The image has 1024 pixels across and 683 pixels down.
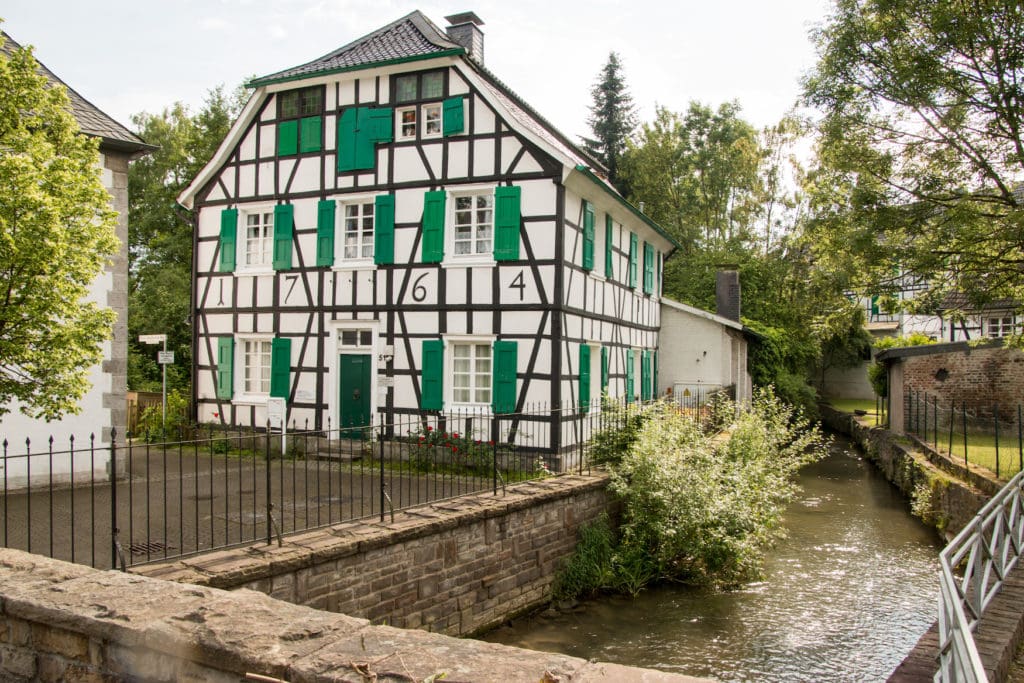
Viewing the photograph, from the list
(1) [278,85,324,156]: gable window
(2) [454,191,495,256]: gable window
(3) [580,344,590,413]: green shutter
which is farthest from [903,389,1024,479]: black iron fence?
(1) [278,85,324,156]: gable window

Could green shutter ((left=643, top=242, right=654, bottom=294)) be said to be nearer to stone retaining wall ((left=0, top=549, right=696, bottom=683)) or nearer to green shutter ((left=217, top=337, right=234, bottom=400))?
green shutter ((left=217, top=337, right=234, bottom=400))

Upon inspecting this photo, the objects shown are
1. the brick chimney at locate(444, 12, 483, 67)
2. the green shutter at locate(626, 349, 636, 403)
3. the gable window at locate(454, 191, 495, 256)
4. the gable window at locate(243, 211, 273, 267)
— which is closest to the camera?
the gable window at locate(454, 191, 495, 256)

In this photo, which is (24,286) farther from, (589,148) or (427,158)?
(589,148)

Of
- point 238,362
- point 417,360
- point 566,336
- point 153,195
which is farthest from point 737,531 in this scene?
point 153,195

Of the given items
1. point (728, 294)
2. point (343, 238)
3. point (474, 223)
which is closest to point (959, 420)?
point (728, 294)

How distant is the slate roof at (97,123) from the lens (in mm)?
11406

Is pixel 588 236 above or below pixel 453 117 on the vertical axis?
below

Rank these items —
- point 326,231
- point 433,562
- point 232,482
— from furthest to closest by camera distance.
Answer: point 326,231, point 232,482, point 433,562

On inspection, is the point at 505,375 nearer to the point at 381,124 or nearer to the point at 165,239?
the point at 381,124

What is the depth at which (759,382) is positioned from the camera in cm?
2723

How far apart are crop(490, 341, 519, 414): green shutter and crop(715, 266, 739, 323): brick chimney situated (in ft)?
45.9

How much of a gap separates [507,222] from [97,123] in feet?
22.0

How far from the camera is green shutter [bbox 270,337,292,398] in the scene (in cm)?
1628

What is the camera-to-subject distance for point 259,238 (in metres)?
16.9
